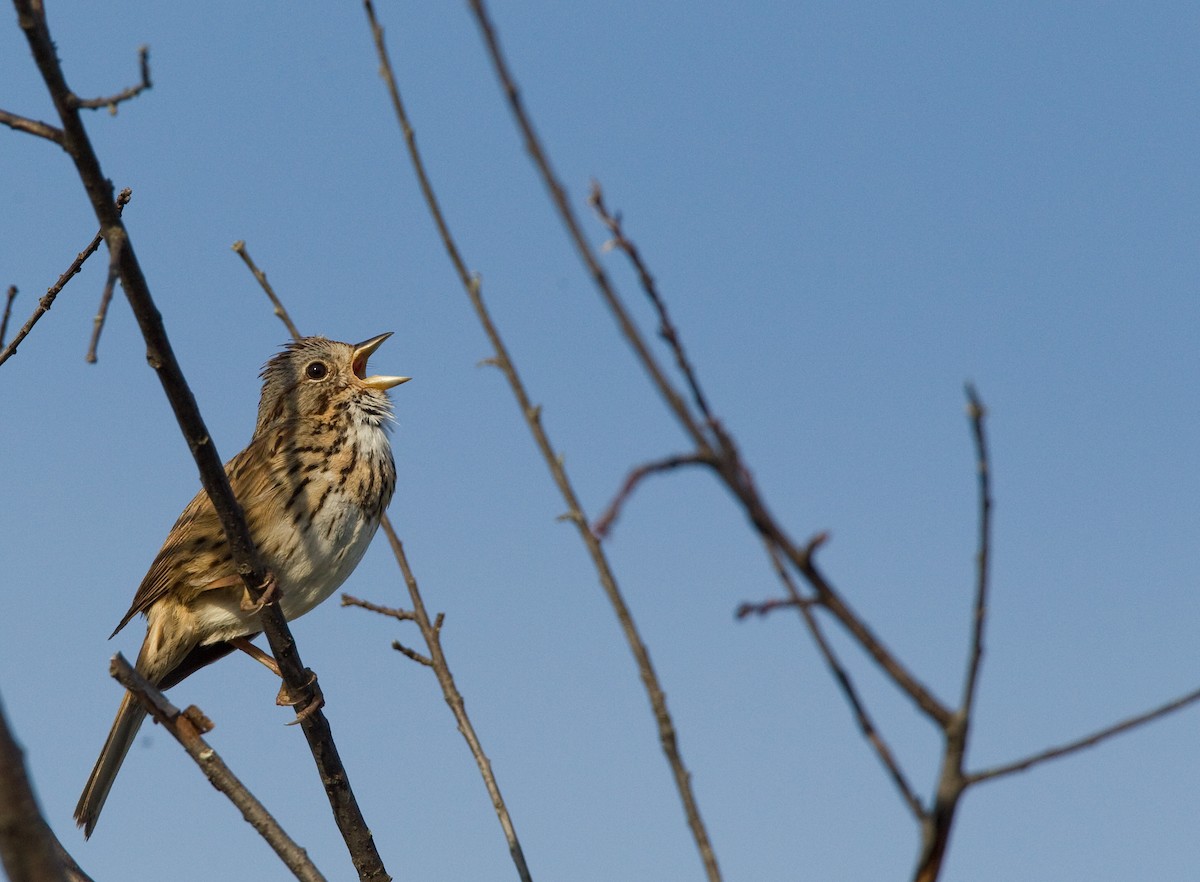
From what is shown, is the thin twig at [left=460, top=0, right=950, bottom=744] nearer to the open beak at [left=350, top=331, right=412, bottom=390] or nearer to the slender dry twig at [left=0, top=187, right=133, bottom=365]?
the slender dry twig at [left=0, top=187, right=133, bottom=365]

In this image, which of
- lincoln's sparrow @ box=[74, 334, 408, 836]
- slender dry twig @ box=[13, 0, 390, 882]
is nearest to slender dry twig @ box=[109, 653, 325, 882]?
slender dry twig @ box=[13, 0, 390, 882]

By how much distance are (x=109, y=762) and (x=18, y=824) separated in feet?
14.4

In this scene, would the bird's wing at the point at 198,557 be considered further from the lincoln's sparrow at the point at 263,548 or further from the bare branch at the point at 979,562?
the bare branch at the point at 979,562

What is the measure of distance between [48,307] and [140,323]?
4.50ft

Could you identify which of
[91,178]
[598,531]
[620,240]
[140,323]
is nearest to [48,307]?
[140,323]

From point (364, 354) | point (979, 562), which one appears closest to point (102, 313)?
point (979, 562)

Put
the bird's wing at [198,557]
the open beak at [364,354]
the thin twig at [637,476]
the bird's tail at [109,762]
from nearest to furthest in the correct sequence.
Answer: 1. the thin twig at [637,476]
2. the bird's tail at [109,762]
3. the bird's wing at [198,557]
4. the open beak at [364,354]

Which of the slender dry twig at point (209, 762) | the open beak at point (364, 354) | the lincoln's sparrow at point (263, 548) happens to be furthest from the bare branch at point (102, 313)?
the open beak at point (364, 354)

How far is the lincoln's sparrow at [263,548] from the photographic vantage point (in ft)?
19.6

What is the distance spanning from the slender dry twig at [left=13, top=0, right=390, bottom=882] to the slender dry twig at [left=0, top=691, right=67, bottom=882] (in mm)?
1209

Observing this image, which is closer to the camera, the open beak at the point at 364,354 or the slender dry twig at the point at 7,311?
the slender dry twig at the point at 7,311

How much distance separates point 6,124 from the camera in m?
3.02

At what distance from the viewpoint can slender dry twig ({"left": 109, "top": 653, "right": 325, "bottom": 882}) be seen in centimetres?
373

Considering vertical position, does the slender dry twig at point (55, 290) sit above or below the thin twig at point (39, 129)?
A: above
